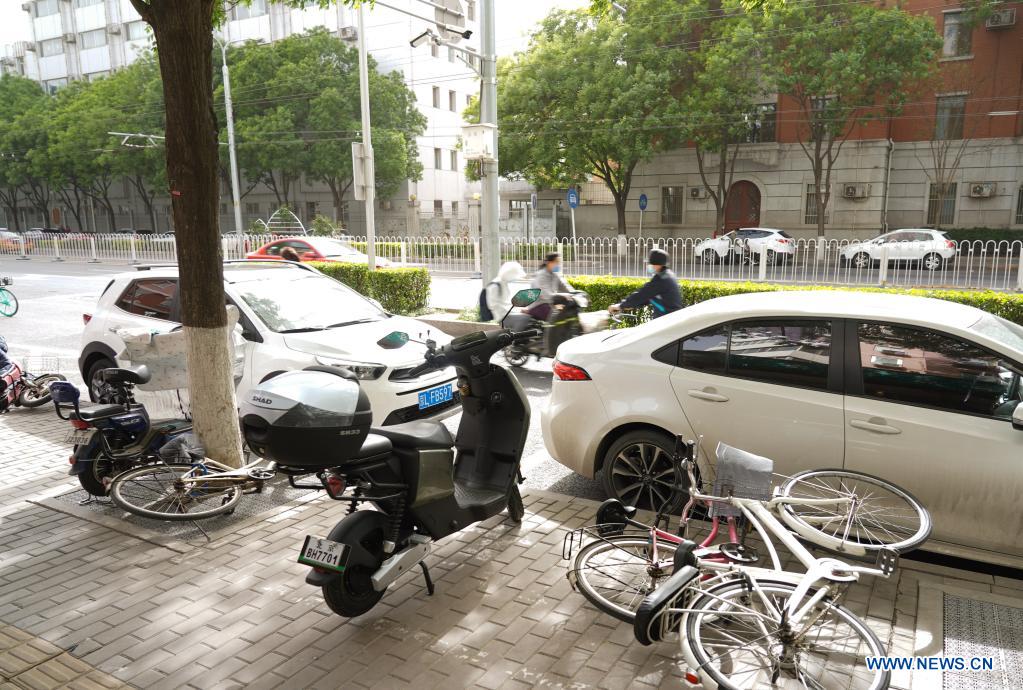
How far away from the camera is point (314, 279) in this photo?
7.94 m

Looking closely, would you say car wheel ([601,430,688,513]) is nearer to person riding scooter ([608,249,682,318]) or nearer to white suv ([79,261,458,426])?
white suv ([79,261,458,426])

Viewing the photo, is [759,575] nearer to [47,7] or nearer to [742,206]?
[742,206]

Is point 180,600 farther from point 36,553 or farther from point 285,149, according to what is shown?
point 285,149

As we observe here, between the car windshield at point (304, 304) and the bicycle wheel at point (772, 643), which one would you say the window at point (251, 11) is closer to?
the car windshield at point (304, 304)

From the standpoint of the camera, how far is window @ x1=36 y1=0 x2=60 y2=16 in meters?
59.6

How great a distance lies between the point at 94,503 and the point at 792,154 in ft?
104

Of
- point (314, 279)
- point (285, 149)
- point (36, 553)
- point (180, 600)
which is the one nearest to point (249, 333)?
point (314, 279)

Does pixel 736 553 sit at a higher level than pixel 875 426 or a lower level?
lower

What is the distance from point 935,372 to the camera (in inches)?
166

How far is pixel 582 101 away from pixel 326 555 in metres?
28.4

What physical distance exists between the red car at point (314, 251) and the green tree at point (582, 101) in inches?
536

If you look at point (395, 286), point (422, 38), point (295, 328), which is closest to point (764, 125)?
point (422, 38)

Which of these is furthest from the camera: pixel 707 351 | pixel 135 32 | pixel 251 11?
pixel 135 32

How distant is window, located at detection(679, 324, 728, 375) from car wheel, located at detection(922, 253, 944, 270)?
13657 millimetres
